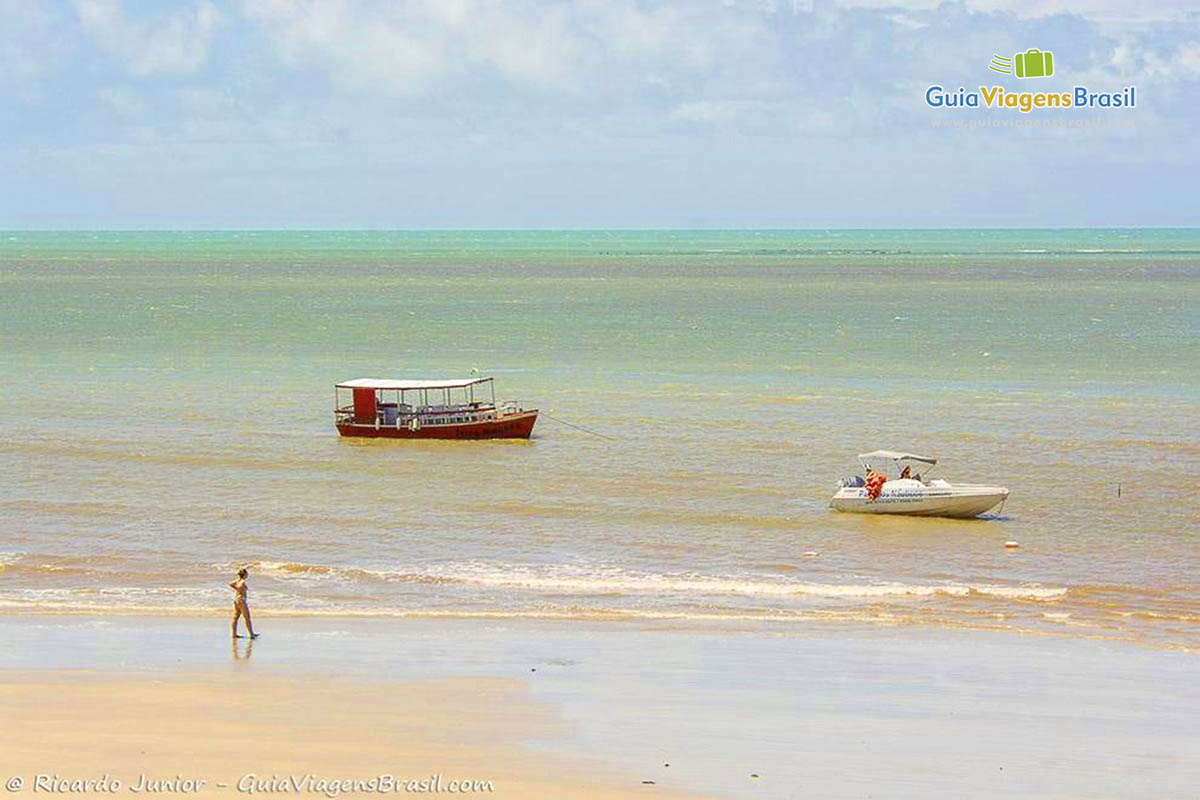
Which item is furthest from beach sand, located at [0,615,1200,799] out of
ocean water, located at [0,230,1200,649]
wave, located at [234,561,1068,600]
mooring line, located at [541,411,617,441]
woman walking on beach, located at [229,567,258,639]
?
mooring line, located at [541,411,617,441]

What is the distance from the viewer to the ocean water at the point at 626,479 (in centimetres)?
3002

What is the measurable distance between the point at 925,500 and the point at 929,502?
109 millimetres

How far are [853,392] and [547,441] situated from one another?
1705cm

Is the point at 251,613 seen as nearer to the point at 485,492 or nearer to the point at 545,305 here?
the point at 485,492

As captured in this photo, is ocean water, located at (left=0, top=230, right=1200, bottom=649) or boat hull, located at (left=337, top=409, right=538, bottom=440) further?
boat hull, located at (left=337, top=409, right=538, bottom=440)

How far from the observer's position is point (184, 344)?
89938mm

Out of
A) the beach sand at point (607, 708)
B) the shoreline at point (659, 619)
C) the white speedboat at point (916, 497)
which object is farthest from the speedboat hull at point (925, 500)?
the beach sand at point (607, 708)

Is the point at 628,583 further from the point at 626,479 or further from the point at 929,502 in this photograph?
the point at 626,479

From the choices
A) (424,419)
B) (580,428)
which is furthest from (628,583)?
(580,428)

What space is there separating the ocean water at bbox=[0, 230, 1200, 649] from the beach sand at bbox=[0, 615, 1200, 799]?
2.42 m

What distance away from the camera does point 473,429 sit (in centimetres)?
5266

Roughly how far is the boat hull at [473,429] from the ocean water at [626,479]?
0.76 metres

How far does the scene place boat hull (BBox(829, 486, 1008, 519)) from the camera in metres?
38.2

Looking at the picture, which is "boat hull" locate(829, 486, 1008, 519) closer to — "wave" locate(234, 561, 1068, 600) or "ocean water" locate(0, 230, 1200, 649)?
"ocean water" locate(0, 230, 1200, 649)
